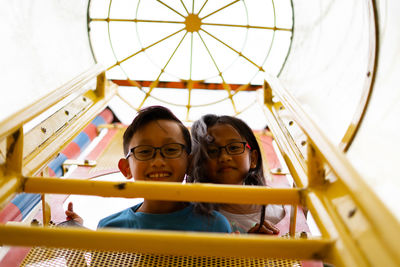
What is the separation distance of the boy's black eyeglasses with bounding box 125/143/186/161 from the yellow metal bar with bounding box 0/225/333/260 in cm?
87

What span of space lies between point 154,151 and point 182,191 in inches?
29.0

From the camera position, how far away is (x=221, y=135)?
91.7 inches

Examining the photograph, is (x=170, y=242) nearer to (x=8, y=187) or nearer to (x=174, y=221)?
(x=8, y=187)

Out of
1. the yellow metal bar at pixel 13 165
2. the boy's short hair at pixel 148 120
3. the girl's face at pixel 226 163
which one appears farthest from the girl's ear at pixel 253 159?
the yellow metal bar at pixel 13 165

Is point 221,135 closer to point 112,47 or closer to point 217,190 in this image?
point 217,190

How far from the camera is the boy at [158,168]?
1.71 metres

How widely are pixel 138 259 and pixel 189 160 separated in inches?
36.0

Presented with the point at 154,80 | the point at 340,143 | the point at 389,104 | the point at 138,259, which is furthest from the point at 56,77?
the point at 389,104

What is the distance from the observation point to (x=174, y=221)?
172 centimetres

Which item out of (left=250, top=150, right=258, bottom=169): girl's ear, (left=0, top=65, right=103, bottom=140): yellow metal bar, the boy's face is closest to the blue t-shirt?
the boy's face

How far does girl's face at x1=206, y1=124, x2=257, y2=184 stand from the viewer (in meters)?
2.21

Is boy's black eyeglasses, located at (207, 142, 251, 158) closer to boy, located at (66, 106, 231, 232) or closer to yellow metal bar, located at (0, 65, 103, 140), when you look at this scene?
boy, located at (66, 106, 231, 232)

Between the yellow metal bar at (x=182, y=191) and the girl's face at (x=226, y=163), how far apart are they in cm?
104

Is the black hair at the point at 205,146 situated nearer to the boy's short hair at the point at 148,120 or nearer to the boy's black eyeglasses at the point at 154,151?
the boy's short hair at the point at 148,120
